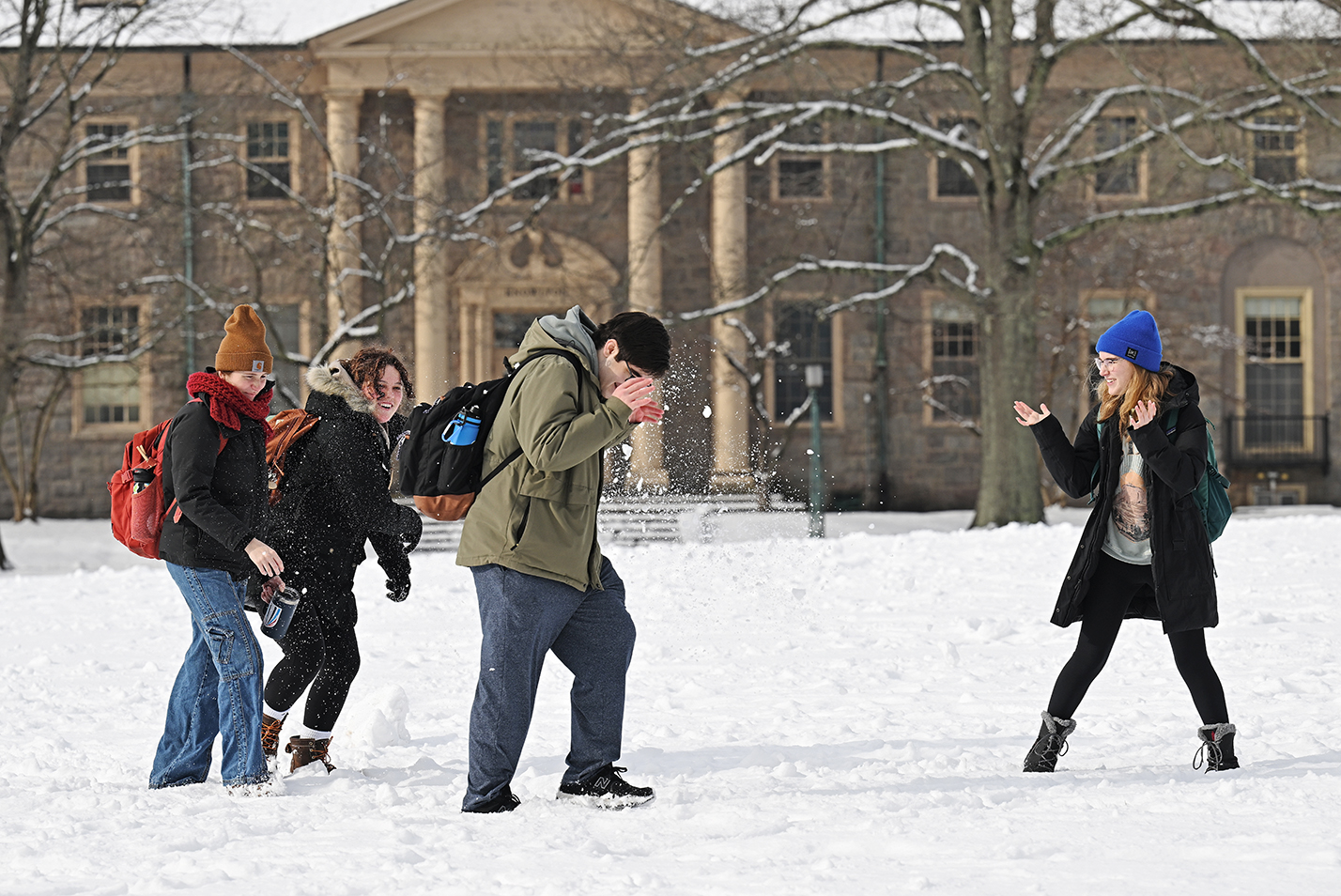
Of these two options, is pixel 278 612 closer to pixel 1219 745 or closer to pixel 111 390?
pixel 1219 745

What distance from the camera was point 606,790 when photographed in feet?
15.6

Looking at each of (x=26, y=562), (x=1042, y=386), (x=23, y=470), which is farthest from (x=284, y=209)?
(x=1042, y=386)

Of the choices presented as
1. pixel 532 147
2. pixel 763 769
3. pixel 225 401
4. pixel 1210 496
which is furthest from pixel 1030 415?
pixel 532 147

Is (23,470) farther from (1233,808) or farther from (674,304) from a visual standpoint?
(1233,808)

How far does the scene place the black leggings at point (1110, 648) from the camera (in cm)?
504

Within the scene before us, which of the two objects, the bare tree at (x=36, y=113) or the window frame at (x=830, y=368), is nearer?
the bare tree at (x=36, y=113)

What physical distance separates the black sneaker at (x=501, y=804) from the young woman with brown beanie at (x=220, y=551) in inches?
31.9

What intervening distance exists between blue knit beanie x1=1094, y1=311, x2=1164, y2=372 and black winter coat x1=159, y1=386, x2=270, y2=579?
2.95m

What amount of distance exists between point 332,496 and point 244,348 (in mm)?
638

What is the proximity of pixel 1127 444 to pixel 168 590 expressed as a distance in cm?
903

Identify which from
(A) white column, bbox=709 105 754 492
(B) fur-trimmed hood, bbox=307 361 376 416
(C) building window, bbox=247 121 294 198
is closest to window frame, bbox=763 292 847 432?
(A) white column, bbox=709 105 754 492

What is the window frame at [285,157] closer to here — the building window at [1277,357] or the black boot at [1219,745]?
the building window at [1277,357]

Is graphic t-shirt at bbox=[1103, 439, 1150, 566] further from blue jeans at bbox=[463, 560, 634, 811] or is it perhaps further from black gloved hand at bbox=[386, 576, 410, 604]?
black gloved hand at bbox=[386, 576, 410, 604]

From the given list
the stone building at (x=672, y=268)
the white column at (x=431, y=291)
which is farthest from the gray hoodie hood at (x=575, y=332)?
the stone building at (x=672, y=268)
